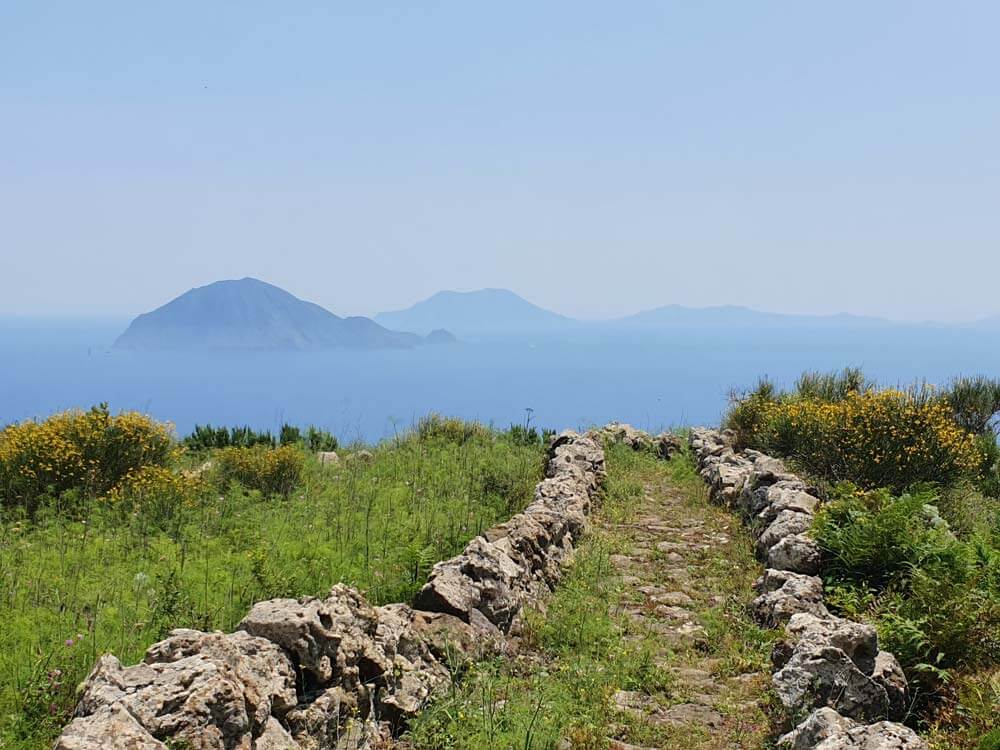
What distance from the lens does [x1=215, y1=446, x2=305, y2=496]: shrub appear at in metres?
12.6

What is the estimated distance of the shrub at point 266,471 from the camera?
41.3 ft

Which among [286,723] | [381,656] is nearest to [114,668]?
[286,723]

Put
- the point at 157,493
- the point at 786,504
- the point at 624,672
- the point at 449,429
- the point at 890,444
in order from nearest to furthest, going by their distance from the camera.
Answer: the point at 624,672 < the point at 786,504 < the point at 157,493 < the point at 890,444 < the point at 449,429

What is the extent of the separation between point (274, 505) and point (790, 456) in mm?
12504

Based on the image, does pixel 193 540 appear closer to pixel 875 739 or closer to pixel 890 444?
pixel 875 739

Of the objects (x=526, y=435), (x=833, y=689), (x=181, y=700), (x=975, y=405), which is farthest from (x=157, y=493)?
(x=975, y=405)

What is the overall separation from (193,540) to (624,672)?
5.39 metres

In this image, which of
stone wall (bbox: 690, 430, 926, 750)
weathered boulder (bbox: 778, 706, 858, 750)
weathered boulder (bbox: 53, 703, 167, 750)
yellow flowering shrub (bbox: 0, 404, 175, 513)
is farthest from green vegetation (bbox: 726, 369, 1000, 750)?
yellow flowering shrub (bbox: 0, 404, 175, 513)

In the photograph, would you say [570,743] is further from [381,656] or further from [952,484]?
[952,484]

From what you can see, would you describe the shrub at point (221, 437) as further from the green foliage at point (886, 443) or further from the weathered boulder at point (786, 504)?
the green foliage at point (886, 443)

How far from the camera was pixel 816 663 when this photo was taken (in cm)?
538

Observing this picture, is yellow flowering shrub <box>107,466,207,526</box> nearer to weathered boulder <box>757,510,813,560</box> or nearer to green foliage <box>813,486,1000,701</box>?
weathered boulder <box>757,510,813,560</box>

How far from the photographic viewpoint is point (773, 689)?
18.7 ft

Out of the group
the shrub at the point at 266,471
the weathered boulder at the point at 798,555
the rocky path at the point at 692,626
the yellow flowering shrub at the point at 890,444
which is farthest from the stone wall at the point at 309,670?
the yellow flowering shrub at the point at 890,444
